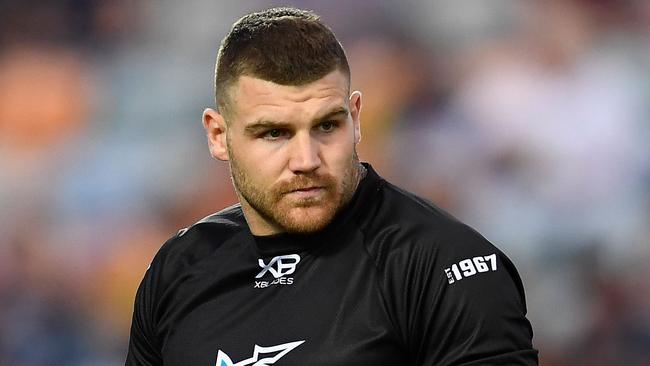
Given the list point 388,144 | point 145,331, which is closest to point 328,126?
point 145,331

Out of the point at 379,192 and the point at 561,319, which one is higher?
the point at 379,192

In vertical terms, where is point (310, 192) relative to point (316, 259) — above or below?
above

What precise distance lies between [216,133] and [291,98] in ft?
0.96

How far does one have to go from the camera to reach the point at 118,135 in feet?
16.1

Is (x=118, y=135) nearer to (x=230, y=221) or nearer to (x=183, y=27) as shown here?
(x=183, y=27)

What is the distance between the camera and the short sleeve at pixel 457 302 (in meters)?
1.87

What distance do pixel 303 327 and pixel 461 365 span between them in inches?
13.8

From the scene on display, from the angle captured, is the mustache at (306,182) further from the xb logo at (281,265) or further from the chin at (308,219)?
the xb logo at (281,265)

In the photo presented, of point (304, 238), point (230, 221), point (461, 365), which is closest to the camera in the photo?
point (461, 365)

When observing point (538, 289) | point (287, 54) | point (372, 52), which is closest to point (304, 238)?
point (287, 54)

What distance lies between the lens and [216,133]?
228cm

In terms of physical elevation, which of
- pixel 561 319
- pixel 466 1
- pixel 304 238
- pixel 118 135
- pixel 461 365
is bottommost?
pixel 561 319

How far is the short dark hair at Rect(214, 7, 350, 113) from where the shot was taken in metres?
2.06

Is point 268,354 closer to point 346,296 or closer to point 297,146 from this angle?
point 346,296
